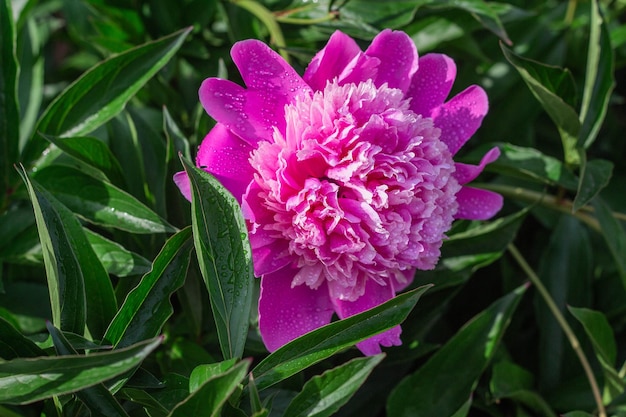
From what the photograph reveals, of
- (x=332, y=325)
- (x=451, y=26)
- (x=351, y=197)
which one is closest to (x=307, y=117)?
(x=351, y=197)

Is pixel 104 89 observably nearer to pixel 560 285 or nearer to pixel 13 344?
pixel 13 344

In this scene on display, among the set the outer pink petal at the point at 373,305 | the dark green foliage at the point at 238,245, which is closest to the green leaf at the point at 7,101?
the dark green foliage at the point at 238,245

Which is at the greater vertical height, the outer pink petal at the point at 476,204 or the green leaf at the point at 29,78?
the green leaf at the point at 29,78

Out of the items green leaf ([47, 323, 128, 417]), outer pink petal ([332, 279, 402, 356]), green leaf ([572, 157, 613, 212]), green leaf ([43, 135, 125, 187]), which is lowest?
outer pink petal ([332, 279, 402, 356])

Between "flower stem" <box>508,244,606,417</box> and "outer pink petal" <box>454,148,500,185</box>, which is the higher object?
"outer pink petal" <box>454,148,500,185</box>

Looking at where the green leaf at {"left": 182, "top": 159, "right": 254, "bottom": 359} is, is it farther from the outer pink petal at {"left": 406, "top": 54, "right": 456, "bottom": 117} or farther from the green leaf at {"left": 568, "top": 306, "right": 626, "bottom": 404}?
the green leaf at {"left": 568, "top": 306, "right": 626, "bottom": 404}

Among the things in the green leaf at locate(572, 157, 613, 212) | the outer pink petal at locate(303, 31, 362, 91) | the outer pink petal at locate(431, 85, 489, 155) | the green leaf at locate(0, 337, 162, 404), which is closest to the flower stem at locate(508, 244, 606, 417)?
the green leaf at locate(572, 157, 613, 212)

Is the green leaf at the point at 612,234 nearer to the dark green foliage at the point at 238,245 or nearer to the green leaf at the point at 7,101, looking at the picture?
the dark green foliage at the point at 238,245
